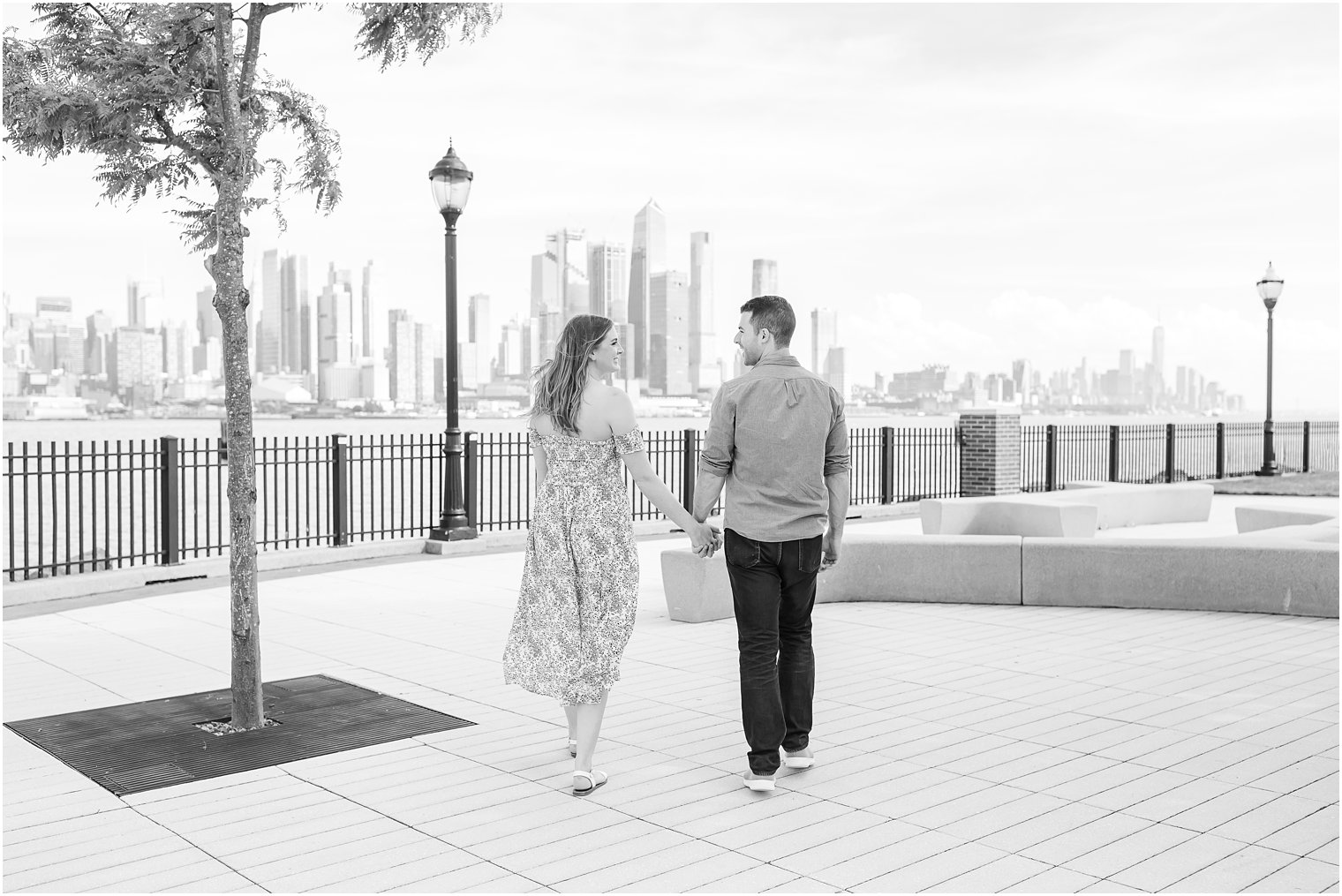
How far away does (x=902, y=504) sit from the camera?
19.7 m

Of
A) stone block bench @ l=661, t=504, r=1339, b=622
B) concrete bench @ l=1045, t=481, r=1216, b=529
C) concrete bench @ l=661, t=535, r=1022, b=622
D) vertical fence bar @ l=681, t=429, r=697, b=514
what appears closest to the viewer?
stone block bench @ l=661, t=504, r=1339, b=622

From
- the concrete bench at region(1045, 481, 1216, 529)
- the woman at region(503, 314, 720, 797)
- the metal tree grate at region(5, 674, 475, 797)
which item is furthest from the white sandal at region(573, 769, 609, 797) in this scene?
the concrete bench at region(1045, 481, 1216, 529)

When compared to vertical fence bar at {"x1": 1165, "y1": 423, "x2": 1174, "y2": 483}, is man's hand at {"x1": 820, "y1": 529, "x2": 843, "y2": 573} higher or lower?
higher

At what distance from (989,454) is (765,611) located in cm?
1688

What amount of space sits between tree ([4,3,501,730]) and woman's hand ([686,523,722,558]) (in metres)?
2.49

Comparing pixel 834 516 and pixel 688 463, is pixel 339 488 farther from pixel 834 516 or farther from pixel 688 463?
pixel 834 516

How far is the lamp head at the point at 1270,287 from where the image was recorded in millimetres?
26844

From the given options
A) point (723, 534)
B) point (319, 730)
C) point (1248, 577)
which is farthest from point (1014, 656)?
point (319, 730)

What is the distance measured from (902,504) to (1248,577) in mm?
10785

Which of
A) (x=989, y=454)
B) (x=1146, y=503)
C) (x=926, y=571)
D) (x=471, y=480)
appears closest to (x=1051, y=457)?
(x=989, y=454)

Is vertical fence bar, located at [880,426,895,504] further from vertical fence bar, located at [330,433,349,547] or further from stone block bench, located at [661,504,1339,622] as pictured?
stone block bench, located at [661,504,1339,622]

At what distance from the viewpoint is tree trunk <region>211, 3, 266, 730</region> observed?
19.6 feet

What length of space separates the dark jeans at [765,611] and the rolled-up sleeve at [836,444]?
0.33 m

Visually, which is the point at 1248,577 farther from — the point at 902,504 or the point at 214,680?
the point at 902,504
